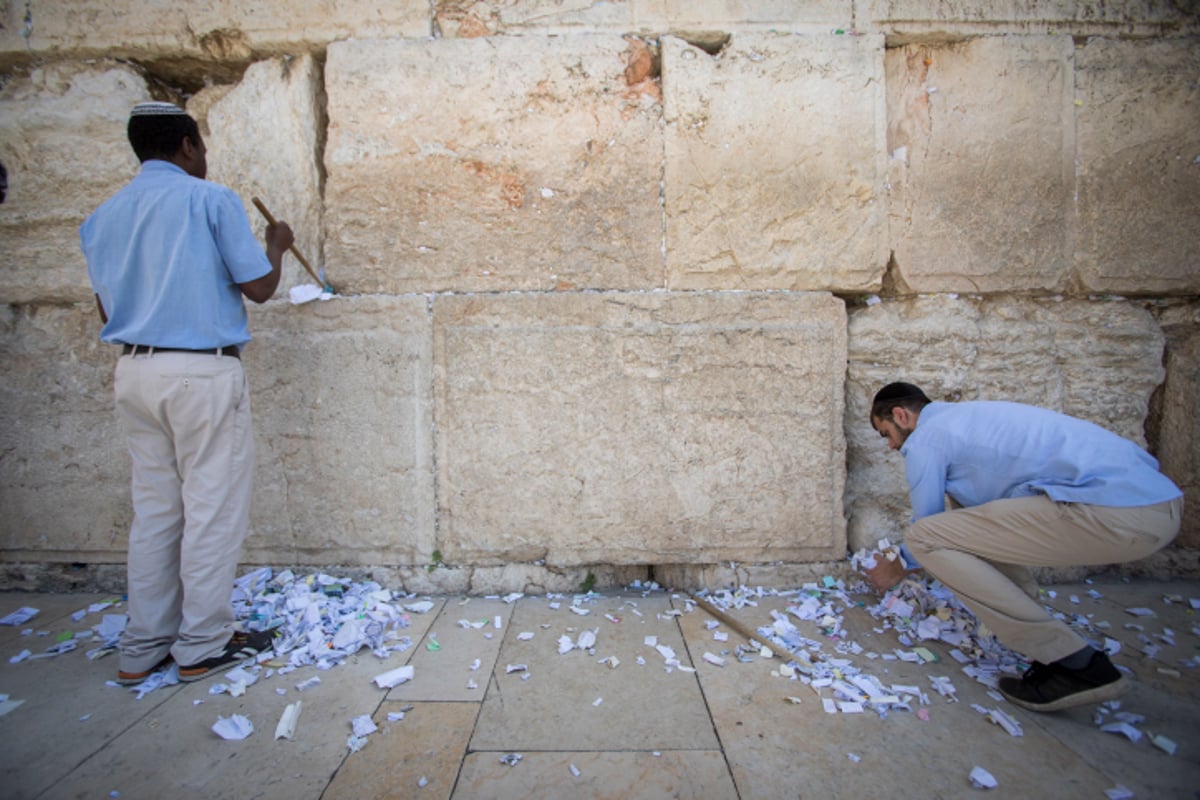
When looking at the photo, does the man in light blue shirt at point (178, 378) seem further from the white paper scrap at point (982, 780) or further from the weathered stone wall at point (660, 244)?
the white paper scrap at point (982, 780)

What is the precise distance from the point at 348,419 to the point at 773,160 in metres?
2.39

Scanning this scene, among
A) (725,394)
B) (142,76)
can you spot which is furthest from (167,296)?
(725,394)

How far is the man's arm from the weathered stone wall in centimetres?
41

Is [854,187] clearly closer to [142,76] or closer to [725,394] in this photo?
[725,394]

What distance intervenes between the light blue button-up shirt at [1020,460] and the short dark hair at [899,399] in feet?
0.17

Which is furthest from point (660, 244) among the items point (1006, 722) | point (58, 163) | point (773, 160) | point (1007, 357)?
point (58, 163)

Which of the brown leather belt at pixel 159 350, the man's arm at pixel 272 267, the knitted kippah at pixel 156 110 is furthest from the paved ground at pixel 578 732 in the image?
the knitted kippah at pixel 156 110

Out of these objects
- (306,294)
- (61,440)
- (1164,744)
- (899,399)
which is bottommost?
(1164,744)

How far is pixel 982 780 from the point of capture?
1.57 m

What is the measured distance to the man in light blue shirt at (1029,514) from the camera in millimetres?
1870

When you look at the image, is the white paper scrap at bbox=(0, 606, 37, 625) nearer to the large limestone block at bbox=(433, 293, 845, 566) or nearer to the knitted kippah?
the large limestone block at bbox=(433, 293, 845, 566)

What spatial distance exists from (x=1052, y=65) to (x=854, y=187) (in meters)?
1.12

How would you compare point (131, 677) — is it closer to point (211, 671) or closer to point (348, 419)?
point (211, 671)

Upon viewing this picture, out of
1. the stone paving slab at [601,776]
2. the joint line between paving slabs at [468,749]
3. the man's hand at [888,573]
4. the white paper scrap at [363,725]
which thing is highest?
the man's hand at [888,573]
